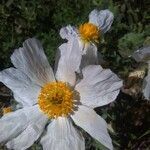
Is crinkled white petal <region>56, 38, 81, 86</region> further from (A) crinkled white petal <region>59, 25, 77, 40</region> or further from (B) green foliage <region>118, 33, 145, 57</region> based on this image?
(B) green foliage <region>118, 33, 145, 57</region>

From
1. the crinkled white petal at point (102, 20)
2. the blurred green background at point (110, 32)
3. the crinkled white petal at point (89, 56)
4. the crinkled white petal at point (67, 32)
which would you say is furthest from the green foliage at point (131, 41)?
the crinkled white petal at point (89, 56)

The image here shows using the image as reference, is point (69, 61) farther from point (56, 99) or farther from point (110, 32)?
point (110, 32)

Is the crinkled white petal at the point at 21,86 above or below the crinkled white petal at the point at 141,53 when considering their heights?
above

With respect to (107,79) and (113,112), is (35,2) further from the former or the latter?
(107,79)

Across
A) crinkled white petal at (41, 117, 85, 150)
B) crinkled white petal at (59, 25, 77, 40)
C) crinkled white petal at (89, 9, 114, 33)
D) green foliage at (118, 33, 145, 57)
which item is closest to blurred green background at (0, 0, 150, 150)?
green foliage at (118, 33, 145, 57)

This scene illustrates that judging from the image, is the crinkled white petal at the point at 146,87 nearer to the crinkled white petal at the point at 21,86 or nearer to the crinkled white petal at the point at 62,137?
the crinkled white petal at the point at 62,137
